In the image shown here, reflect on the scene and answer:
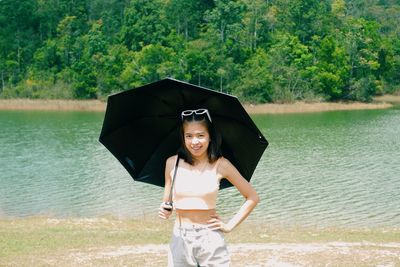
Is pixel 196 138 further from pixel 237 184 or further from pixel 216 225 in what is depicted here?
pixel 216 225

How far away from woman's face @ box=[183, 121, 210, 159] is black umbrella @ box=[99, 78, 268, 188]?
0.70 feet

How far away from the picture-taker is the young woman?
3.66m

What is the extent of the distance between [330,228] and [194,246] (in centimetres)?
922

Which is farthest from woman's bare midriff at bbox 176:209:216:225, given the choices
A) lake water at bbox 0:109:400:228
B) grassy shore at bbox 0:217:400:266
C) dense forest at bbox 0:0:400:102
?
dense forest at bbox 0:0:400:102

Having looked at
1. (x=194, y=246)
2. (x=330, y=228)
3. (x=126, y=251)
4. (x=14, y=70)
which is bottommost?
(x=14, y=70)

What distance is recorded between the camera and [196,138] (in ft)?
12.3

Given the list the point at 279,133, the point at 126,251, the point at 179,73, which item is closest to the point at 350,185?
the point at 126,251

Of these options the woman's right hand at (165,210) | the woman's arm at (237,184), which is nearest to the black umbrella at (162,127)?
the woman's arm at (237,184)

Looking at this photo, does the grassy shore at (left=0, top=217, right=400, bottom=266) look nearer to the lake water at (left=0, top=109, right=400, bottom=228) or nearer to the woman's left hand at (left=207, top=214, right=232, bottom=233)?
the lake water at (left=0, top=109, right=400, bottom=228)

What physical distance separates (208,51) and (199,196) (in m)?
53.8

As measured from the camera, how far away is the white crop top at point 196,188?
367cm

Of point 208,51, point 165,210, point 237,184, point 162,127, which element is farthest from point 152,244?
point 208,51

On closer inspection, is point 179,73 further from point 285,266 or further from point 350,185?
point 285,266

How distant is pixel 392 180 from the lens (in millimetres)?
18672
